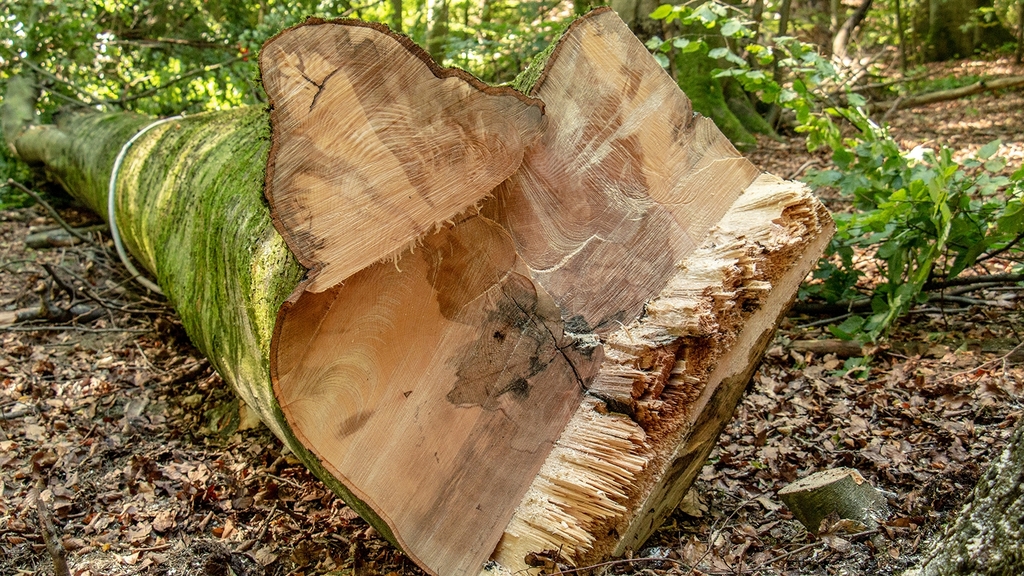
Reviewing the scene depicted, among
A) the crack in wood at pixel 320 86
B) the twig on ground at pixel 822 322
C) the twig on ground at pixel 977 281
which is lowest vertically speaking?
the twig on ground at pixel 822 322

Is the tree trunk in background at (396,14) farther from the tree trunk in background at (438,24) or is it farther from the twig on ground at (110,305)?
the twig on ground at (110,305)

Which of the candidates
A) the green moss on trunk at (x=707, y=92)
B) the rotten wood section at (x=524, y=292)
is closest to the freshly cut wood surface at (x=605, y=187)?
the rotten wood section at (x=524, y=292)

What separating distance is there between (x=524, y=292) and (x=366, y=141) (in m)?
0.63

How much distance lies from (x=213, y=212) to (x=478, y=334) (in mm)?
1080

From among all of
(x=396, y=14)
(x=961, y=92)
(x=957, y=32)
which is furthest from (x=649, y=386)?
(x=957, y=32)

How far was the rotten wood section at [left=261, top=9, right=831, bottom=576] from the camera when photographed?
167 centimetres

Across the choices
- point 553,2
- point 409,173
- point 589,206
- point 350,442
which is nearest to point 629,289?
point 589,206

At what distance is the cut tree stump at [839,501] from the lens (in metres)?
1.94

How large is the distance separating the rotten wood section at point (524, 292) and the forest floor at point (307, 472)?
0.29m

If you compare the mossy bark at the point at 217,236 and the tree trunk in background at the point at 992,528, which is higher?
the mossy bark at the point at 217,236

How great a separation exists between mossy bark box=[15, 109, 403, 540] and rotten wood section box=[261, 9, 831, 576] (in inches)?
5.5

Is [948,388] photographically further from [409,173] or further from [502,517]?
[409,173]

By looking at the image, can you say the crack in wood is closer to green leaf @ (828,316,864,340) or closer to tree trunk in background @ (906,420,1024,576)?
tree trunk in background @ (906,420,1024,576)

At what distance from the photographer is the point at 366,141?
164 cm
